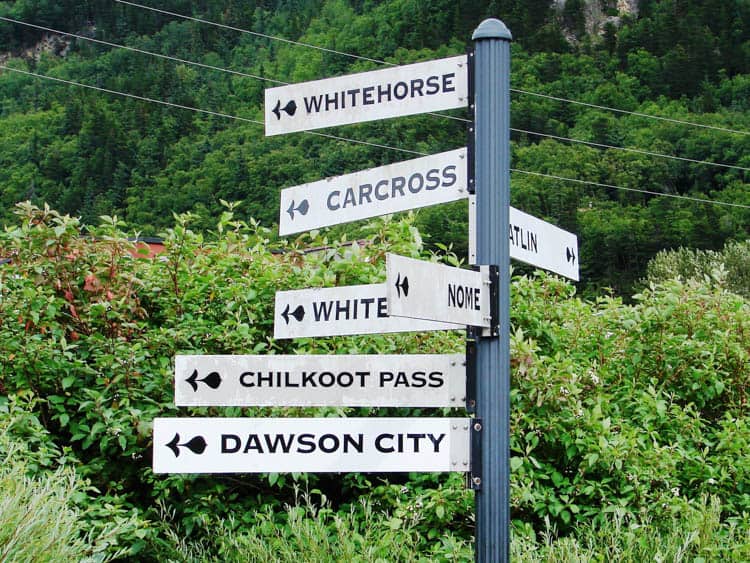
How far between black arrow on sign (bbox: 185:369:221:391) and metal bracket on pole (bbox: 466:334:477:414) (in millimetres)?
843

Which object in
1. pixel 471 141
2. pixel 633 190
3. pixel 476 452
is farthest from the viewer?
pixel 633 190

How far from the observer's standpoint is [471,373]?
332 cm

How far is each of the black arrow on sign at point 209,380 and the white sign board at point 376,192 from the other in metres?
0.57

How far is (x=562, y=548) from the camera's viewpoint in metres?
4.20

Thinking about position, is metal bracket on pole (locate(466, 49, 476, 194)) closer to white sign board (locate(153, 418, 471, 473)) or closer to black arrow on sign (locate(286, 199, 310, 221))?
black arrow on sign (locate(286, 199, 310, 221))

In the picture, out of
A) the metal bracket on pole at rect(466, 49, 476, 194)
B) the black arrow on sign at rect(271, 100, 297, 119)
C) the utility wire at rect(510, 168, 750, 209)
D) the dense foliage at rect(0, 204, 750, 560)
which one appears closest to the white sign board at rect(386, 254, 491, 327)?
the metal bracket on pole at rect(466, 49, 476, 194)

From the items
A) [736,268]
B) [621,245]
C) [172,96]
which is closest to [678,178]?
[621,245]

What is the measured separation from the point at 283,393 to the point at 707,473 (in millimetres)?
2665

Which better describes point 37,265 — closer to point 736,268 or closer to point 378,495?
point 378,495

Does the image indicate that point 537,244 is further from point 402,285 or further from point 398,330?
point 402,285

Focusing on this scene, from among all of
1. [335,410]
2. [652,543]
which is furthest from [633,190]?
[652,543]

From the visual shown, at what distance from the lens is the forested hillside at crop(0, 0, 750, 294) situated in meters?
52.2

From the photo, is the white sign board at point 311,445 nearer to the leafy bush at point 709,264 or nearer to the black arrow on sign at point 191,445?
the black arrow on sign at point 191,445

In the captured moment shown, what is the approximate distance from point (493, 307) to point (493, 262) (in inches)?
5.7
